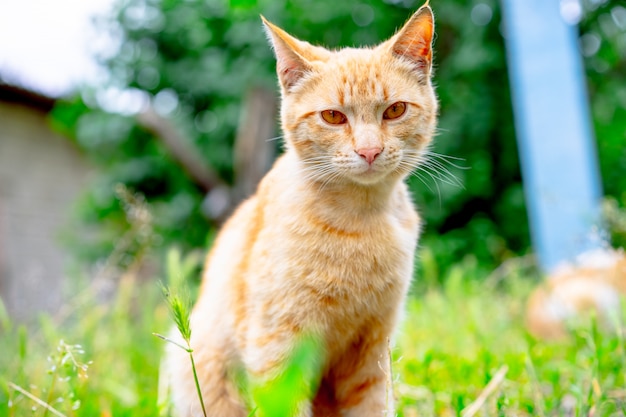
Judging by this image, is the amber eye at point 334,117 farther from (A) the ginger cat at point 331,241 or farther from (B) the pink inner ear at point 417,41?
(B) the pink inner ear at point 417,41

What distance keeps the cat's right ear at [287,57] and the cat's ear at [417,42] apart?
0.88ft

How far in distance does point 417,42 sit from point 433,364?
1.31 m

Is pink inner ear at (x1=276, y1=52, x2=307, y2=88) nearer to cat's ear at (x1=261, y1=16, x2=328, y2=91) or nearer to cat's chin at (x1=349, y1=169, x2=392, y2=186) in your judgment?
cat's ear at (x1=261, y1=16, x2=328, y2=91)

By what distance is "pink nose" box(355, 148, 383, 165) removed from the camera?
1.37 meters

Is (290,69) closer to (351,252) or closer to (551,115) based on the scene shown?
(351,252)

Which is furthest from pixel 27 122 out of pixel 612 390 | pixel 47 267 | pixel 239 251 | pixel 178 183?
pixel 612 390

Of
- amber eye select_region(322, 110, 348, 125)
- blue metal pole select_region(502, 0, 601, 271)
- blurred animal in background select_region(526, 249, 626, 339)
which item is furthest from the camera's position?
blue metal pole select_region(502, 0, 601, 271)

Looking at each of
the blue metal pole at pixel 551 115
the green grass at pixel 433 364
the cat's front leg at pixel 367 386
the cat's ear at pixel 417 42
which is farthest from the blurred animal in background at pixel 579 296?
the cat's ear at pixel 417 42

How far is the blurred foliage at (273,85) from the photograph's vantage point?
21.0 ft

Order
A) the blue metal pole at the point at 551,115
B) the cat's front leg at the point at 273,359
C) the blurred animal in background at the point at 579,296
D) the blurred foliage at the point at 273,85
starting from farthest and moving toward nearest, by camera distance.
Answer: the blurred foliage at the point at 273,85 < the blue metal pole at the point at 551,115 < the blurred animal in background at the point at 579,296 < the cat's front leg at the point at 273,359

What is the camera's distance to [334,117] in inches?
58.1

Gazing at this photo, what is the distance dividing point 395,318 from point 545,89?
3.36 metres

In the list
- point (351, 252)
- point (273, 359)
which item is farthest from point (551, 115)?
point (273, 359)

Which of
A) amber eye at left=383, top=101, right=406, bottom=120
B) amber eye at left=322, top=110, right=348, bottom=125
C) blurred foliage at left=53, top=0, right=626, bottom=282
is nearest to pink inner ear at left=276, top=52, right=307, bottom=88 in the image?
amber eye at left=322, top=110, right=348, bottom=125
